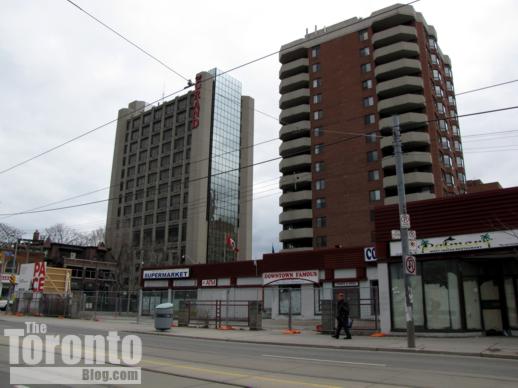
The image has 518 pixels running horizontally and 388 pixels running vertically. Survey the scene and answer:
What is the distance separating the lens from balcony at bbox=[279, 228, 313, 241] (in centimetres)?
6775

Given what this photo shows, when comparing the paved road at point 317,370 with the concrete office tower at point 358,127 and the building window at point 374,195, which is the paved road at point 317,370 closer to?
the concrete office tower at point 358,127

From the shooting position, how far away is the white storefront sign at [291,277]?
38.3 metres

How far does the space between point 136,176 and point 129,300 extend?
86.0m

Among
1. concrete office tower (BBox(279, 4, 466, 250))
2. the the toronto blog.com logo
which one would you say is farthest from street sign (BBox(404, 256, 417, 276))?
concrete office tower (BBox(279, 4, 466, 250))

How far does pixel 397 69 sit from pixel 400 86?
2697 millimetres

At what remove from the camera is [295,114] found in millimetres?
74875

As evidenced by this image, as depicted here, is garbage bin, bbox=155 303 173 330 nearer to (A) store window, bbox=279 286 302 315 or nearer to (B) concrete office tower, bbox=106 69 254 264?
(A) store window, bbox=279 286 302 315

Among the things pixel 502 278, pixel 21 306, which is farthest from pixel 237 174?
pixel 502 278

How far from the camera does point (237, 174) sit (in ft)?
363

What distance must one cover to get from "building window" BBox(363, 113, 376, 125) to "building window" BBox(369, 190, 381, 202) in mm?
10122

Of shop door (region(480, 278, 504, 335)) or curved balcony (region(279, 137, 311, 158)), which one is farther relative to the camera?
curved balcony (region(279, 137, 311, 158))

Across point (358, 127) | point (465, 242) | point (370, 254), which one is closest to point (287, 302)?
point (370, 254)

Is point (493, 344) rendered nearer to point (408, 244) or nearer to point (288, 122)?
point (408, 244)

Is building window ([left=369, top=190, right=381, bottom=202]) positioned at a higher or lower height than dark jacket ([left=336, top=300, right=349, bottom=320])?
higher
